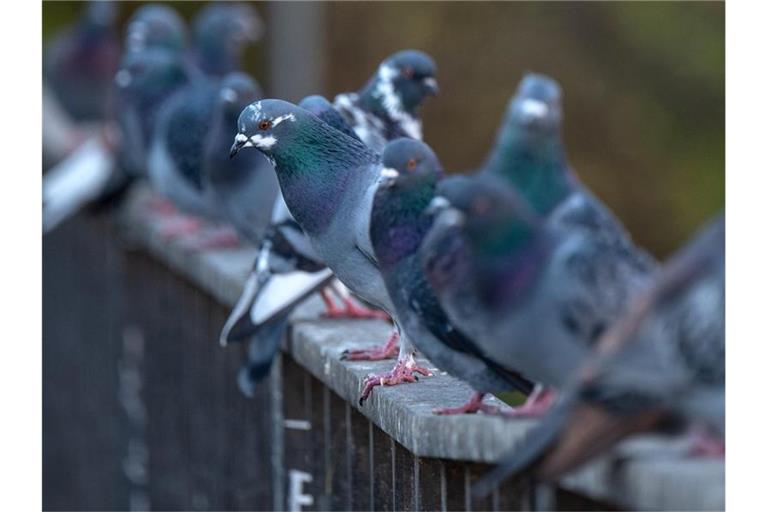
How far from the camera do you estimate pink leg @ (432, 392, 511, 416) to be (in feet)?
9.33

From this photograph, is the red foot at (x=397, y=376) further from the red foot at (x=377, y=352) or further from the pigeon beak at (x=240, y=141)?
the pigeon beak at (x=240, y=141)

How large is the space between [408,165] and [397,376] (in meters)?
0.47

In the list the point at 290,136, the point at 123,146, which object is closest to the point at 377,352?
the point at 290,136

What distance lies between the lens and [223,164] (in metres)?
6.30

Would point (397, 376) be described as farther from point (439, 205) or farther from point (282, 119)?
point (439, 205)

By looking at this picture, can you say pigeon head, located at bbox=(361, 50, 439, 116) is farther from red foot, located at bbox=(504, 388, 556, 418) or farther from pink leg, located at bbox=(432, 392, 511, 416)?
red foot, located at bbox=(504, 388, 556, 418)

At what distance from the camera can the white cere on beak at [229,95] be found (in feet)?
20.1

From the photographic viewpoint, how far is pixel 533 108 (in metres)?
5.84

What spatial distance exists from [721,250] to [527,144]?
367 cm

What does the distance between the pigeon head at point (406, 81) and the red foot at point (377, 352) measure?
0.68 metres

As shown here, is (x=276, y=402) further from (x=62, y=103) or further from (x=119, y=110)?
(x=62, y=103)

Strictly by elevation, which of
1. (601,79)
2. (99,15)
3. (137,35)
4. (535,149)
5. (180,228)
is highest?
(601,79)

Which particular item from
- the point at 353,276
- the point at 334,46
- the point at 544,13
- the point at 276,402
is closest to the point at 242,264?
the point at 276,402

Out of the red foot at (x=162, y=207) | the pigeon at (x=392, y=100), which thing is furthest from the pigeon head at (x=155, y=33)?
the pigeon at (x=392, y=100)
